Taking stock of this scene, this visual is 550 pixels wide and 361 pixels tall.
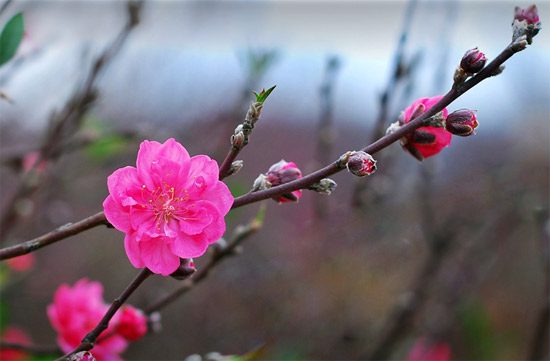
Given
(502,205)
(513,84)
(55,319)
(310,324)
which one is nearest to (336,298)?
(310,324)

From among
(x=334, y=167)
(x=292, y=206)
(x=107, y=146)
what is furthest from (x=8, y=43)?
(x=292, y=206)

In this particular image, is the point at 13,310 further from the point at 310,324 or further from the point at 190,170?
the point at 190,170

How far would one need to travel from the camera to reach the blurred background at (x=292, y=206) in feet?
7.03

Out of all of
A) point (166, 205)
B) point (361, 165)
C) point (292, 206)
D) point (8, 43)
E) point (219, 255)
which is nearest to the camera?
point (361, 165)

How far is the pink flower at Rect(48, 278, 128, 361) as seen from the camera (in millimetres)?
1233

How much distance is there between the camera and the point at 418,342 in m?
2.55

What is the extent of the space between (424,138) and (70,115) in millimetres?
1028

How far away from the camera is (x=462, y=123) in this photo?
0.90 metres

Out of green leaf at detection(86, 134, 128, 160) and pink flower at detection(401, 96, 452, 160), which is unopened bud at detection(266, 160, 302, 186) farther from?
green leaf at detection(86, 134, 128, 160)

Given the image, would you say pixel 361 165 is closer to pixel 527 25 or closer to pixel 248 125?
pixel 248 125

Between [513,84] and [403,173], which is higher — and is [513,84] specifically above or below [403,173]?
above

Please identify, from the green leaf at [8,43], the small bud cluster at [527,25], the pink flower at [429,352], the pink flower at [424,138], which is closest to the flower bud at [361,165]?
the pink flower at [424,138]

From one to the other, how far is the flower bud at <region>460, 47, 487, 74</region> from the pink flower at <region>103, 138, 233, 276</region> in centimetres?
34

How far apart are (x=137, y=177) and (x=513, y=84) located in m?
2.57
